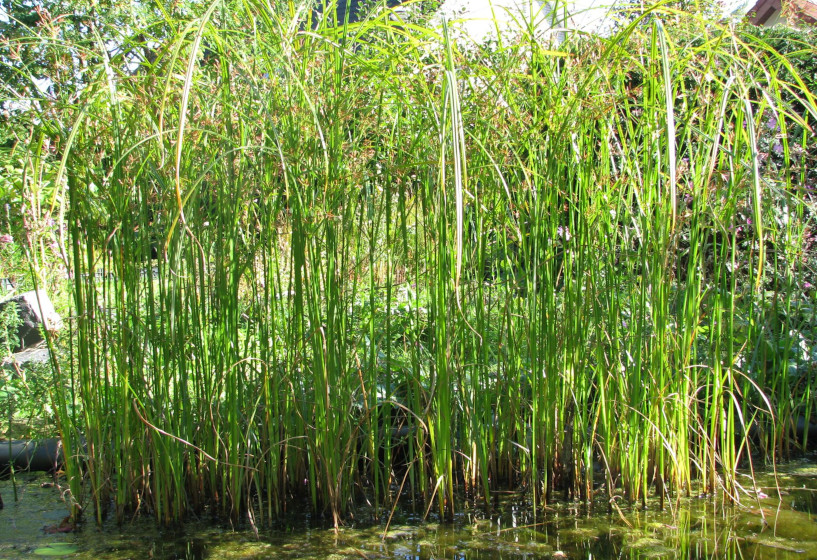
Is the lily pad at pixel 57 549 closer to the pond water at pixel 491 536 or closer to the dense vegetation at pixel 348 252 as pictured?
the pond water at pixel 491 536

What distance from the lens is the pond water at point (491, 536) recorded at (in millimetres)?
1706

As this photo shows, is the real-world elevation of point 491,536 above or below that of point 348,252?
below

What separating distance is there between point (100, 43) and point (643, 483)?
182 cm

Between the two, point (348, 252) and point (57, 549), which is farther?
point (348, 252)

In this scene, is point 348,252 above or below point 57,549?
above

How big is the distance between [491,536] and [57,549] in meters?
1.12

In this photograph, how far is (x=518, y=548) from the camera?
1736 mm

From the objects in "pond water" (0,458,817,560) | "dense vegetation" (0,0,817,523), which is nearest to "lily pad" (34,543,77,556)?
"pond water" (0,458,817,560)

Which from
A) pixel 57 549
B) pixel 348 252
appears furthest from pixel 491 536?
pixel 57 549

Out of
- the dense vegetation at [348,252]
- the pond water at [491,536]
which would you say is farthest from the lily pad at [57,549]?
the dense vegetation at [348,252]

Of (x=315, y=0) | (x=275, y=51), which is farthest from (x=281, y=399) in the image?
(x=315, y=0)

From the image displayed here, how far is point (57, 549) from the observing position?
1.75 m

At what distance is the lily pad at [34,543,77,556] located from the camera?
1725 mm

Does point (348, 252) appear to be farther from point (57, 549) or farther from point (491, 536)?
point (57, 549)
